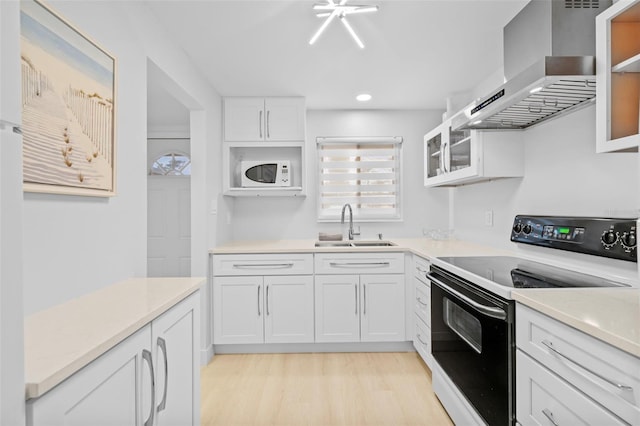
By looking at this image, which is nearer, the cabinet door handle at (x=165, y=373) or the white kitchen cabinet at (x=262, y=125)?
the cabinet door handle at (x=165, y=373)

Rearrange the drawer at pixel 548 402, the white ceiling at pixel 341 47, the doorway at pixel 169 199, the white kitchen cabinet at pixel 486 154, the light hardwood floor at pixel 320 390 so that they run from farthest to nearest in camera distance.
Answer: the doorway at pixel 169 199, the white kitchen cabinet at pixel 486 154, the light hardwood floor at pixel 320 390, the white ceiling at pixel 341 47, the drawer at pixel 548 402

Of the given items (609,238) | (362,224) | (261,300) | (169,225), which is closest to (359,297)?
(261,300)

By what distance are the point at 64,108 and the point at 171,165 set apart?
122 inches

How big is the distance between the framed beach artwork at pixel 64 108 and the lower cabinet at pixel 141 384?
0.58 m

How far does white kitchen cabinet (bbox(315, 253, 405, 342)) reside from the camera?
9.70ft

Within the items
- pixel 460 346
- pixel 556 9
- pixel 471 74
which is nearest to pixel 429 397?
pixel 460 346

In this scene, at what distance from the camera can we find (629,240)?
4.82 feet

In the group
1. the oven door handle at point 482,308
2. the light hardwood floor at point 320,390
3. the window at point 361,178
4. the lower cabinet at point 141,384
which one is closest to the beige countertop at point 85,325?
the lower cabinet at point 141,384

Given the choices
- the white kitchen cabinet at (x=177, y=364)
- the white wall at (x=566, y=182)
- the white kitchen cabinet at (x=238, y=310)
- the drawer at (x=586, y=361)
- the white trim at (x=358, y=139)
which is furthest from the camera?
the white trim at (x=358, y=139)

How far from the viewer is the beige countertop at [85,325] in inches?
28.7

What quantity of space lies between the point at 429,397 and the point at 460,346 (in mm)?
642

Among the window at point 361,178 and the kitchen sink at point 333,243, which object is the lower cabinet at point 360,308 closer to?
the kitchen sink at point 333,243

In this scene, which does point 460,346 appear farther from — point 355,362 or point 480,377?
point 355,362

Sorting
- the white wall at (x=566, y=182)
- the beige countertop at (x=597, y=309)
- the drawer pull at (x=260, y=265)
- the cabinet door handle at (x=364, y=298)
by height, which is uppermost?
the white wall at (x=566, y=182)
